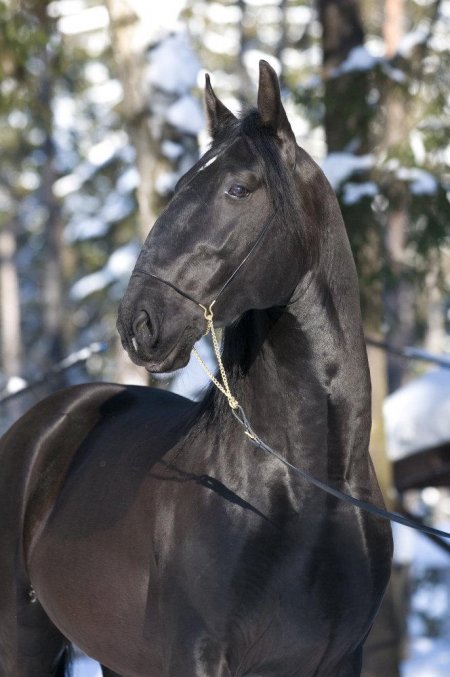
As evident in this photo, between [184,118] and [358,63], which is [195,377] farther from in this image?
[358,63]

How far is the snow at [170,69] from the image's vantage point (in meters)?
6.80

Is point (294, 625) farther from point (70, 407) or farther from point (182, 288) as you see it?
point (70, 407)

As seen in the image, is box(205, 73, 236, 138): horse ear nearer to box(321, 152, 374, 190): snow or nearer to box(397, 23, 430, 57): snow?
box(321, 152, 374, 190): snow

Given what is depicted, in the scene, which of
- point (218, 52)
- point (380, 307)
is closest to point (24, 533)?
point (380, 307)

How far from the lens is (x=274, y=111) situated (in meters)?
3.10

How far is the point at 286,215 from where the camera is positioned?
3062 mm

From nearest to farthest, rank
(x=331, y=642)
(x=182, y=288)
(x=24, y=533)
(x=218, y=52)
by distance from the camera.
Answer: (x=182, y=288) → (x=331, y=642) → (x=24, y=533) → (x=218, y=52)

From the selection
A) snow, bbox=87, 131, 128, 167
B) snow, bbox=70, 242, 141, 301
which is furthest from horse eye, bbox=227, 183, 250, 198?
snow, bbox=87, 131, 128, 167

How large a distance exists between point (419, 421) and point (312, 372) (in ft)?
19.3

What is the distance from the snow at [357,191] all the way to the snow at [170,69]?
1158 mm

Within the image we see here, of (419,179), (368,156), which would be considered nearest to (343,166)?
(368,156)

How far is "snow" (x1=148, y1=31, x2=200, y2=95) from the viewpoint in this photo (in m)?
6.80

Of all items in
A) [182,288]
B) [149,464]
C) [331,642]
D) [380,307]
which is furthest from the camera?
[380,307]

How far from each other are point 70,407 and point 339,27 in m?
4.12
